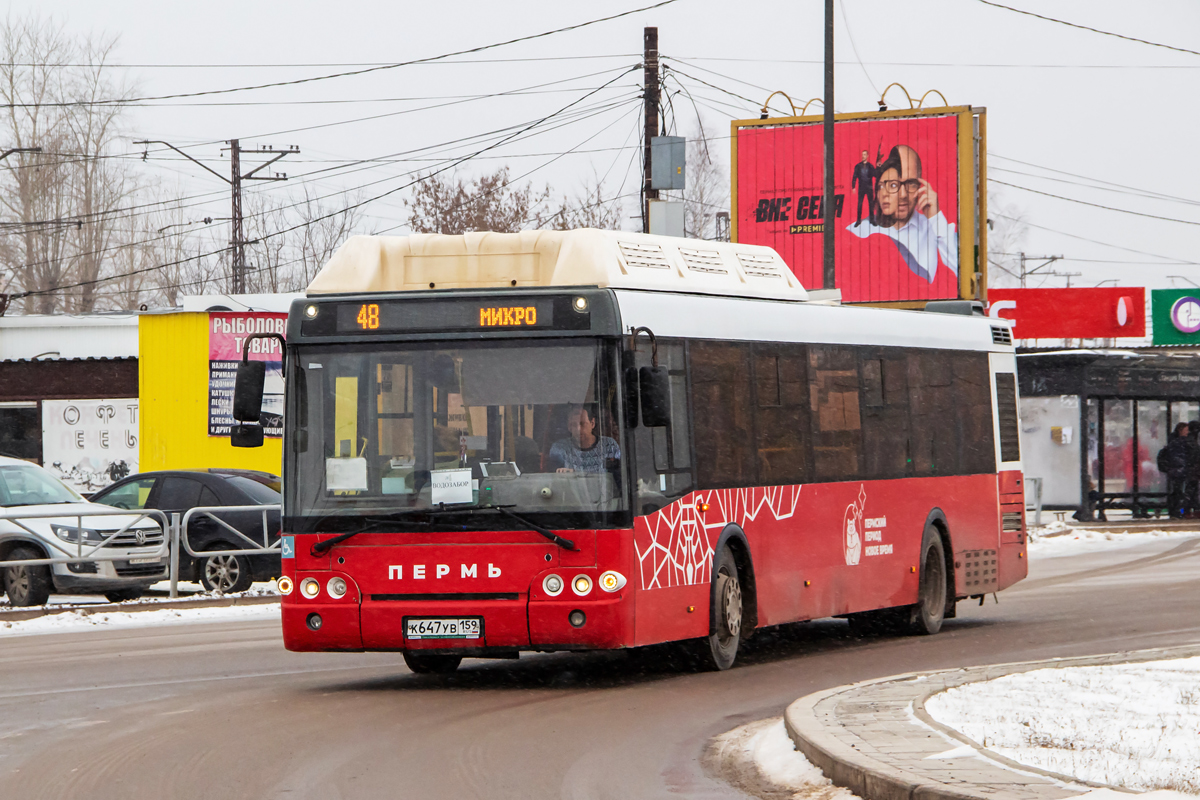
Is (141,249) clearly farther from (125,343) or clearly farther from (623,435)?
(623,435)

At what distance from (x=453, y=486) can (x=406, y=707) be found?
148 centimetres

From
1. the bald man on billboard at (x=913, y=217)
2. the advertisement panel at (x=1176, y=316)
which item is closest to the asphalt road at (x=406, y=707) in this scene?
the bald man on billboard at (x=913, y=217)

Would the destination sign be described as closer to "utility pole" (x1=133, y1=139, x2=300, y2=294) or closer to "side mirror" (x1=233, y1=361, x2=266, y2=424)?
"side mirror" (x1=233, y1=361, x2=266, y2=424)

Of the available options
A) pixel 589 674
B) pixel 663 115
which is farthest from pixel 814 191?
pixel 589 674

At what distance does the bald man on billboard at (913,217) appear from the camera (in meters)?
38.6

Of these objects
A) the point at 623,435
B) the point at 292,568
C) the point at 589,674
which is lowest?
the point at 589,674

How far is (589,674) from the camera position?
12.9 meters

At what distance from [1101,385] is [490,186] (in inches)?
1261

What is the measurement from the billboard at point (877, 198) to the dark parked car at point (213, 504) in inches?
768

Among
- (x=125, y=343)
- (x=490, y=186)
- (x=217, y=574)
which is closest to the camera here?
(x=217, y=574)

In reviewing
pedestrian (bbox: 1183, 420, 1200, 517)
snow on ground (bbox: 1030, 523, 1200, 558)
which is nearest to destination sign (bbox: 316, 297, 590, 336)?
snow on ground (bbox: 1030, 523, 1200, 558)

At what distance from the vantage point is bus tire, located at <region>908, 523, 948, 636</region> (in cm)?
1587

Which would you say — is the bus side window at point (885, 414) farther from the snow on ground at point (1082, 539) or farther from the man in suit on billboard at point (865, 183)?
the man in suit on billboard at point (865, 183)

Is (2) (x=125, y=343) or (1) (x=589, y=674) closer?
(1) (x=589, y=674)
